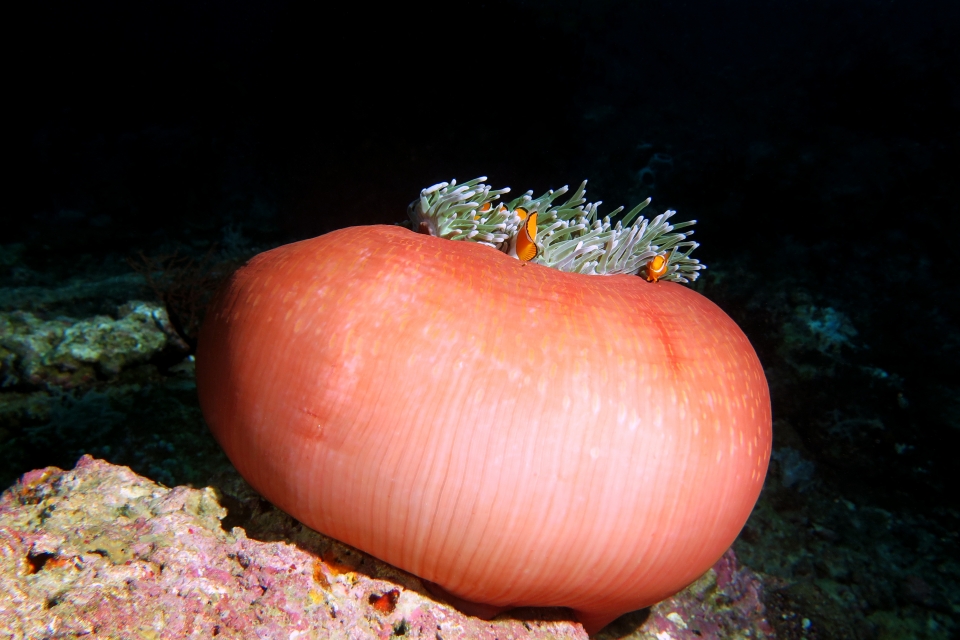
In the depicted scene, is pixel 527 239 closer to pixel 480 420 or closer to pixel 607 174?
pixel 480 420

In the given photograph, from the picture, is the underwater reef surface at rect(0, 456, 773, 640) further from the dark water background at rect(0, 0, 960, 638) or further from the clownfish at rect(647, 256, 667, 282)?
the clownfish at rect(647, 256, 667, 282)

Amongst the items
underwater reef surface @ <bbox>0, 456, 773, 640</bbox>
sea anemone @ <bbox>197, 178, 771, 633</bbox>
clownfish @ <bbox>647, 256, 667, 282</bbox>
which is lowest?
underwater reef surface @ <bbox>0, 456, 773, 640</bbox>

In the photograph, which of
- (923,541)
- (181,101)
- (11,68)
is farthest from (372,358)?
(11,68)

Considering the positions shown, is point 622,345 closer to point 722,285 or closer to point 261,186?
point 722,285

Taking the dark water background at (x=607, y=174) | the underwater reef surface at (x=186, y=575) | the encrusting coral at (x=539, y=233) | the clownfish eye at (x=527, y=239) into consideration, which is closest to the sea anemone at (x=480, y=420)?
→ the underwater reef surface at (x=186, y=575)

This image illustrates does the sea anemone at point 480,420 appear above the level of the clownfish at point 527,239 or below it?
below

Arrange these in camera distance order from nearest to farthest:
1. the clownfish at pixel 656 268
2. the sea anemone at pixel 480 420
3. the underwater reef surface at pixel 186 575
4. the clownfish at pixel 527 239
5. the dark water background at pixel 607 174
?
the underwater reef surface at pixel 186 575 → the sea anemone at pixel 480 420 → the clownfish at pixel 527 239 → the clownfish at pixel 656 268 → the dark water background at pixel 607 174

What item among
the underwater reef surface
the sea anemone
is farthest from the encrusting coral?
the underwater reef surface

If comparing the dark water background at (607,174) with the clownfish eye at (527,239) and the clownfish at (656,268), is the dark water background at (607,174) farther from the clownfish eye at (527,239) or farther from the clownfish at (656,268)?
the clownfish eye at (527,239)
